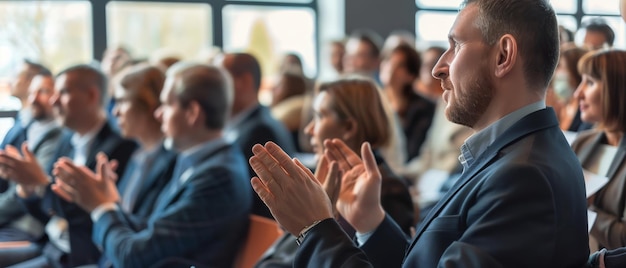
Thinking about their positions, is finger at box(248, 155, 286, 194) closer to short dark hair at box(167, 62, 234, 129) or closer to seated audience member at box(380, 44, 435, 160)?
short dark hair at box(167, 62, 234, 129)

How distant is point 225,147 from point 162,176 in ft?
1.42

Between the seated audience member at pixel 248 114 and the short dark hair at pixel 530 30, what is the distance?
8.37ft

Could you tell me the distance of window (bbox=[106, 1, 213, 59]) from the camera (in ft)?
26.1

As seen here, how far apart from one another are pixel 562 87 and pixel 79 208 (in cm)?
218

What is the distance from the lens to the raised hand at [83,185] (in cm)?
262

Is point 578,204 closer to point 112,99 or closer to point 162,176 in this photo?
point 162,176

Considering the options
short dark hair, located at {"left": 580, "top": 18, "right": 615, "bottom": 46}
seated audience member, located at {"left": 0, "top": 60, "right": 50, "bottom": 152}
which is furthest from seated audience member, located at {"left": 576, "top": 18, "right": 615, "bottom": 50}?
seated audience member, located at {"left": 0, "top": 60, "right": 50, "bottom": 152}

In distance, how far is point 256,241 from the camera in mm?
2742

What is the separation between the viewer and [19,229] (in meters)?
3.80

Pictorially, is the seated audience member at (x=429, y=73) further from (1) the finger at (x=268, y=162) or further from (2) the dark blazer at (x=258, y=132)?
(1) the finger at (x=268, y=162)

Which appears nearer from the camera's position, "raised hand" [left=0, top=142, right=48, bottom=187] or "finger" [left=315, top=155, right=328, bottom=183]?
"finger" [left=315, top=155, right=328, bottom=183]

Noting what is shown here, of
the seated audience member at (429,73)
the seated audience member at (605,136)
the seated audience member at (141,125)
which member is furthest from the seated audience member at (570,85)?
the seated audience member at (429,73)

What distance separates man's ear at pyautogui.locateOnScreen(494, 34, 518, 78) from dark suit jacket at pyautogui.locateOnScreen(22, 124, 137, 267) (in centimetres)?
214

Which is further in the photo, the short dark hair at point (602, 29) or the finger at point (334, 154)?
the short dark hair at point (602, 29)
